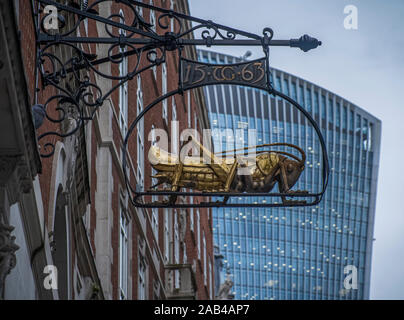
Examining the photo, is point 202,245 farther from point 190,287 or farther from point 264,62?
point 264,62

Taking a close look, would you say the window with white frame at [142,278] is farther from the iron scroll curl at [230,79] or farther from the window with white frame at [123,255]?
the iron scroll curl at [230,79]

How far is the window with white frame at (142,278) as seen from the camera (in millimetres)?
28145

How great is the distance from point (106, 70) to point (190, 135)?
11.5m

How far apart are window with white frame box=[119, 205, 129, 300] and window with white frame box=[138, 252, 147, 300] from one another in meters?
2.36

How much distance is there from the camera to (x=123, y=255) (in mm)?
25297

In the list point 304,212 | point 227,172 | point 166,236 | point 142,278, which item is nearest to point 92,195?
point 142,278

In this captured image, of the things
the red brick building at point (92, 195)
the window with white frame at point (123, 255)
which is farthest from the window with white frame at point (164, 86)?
the window with white frame at point (123, 255)

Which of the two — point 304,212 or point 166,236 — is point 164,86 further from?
point 304,212

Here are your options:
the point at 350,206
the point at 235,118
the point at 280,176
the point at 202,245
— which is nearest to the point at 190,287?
the point at 202,245

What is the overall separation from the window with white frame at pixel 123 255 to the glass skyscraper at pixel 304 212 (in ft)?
341

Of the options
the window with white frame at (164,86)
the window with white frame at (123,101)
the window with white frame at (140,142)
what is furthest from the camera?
the window with white frame at (164,86)

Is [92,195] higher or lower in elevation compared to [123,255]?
higher

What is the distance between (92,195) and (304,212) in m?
123

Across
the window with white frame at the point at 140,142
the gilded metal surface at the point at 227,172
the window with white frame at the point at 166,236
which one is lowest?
the window with white frame at the point at 166,236
